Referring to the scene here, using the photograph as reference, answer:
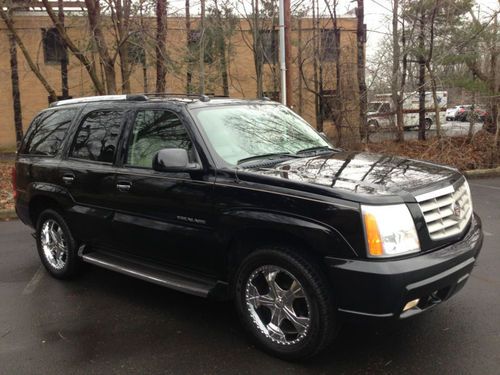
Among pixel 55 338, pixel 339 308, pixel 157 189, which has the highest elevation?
pixel 157 189

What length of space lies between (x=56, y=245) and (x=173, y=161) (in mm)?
2456

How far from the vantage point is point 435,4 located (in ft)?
42.7

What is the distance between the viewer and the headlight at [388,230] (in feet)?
9.91

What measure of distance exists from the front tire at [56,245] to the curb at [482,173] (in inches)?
358

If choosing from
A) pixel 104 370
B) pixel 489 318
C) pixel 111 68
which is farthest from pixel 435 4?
pixel 104 370

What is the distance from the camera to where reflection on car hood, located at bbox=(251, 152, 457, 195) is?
3.27 m

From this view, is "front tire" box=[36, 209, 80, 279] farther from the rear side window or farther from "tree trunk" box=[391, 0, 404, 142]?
"tree trunk" box=[391, 0, 404, 142]

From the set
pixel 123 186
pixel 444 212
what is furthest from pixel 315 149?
pixel 123 186

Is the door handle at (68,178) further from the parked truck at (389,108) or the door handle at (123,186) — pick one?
the parked truck at (389,108)

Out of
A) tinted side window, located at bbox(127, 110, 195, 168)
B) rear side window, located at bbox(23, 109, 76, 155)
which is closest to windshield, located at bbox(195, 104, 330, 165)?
tinted side window, located at bbox(127, 110, 195, 168)

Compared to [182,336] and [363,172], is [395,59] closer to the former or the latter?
[363,172]

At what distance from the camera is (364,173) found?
11.7ft

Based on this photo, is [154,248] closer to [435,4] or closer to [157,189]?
[157,189]

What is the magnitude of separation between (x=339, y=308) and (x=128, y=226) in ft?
6.76
